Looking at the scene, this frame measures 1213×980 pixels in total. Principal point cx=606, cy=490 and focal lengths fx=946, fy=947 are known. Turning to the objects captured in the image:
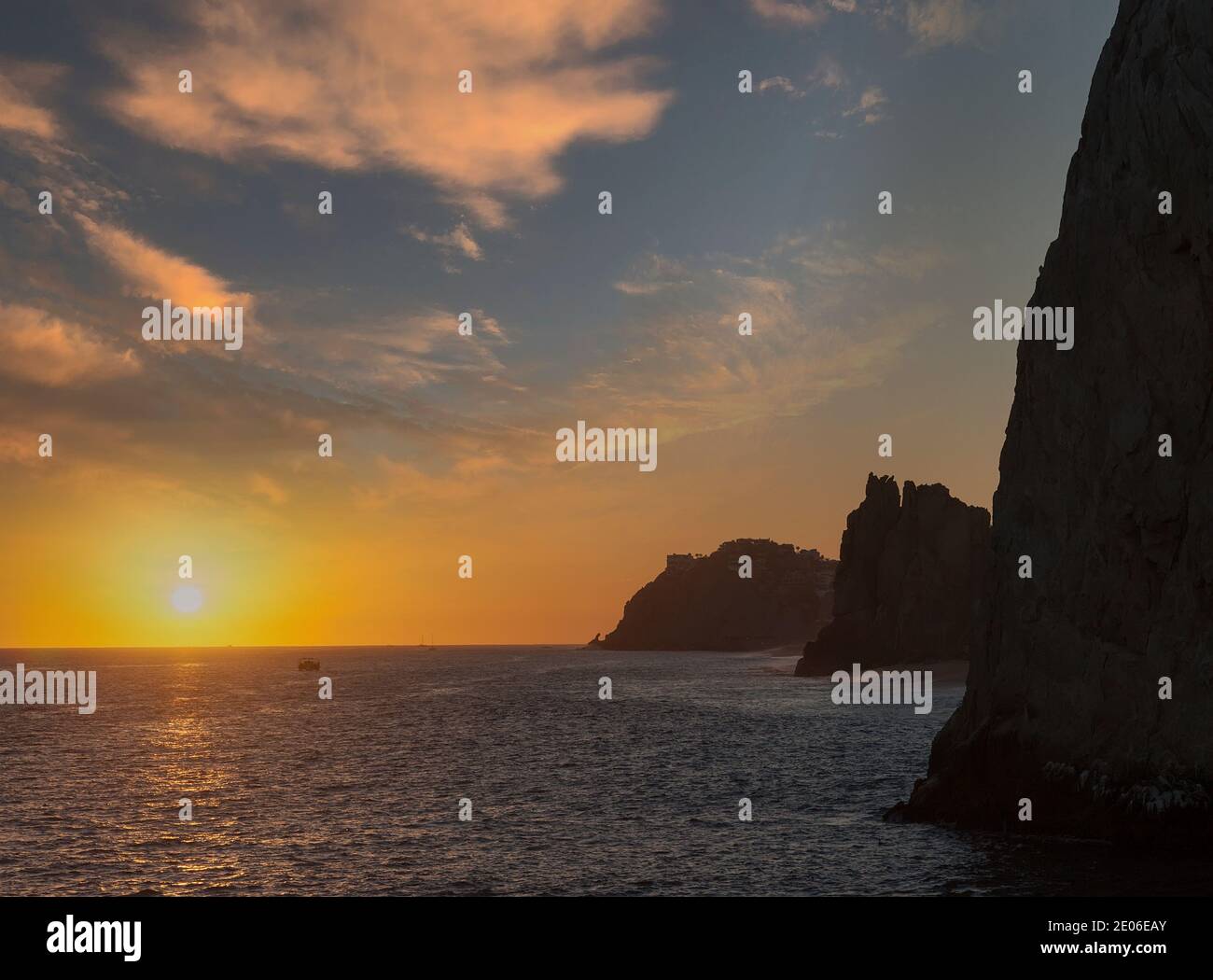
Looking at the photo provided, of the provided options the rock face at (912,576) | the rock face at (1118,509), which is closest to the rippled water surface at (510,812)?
the rock face at (1118,509)

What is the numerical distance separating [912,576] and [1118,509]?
4133 inches

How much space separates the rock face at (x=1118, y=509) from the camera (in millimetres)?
31125

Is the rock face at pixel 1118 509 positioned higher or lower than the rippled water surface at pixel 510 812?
higher

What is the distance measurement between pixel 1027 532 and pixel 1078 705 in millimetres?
7201

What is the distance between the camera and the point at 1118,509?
33906 millimetres

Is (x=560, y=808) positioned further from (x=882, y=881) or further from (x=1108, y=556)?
(x=1108, y=556)

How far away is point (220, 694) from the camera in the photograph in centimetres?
14488

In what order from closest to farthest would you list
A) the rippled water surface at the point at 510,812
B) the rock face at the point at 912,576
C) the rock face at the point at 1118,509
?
the rippled water surface at the point at 510,812, the rock face at the point at 1118,509, the rock face at the point at 912,576

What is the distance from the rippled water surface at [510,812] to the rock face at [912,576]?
40341mm

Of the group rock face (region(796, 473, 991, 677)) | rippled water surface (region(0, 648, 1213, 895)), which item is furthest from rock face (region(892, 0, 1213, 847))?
rock face (region(796, 473, 991, 677))

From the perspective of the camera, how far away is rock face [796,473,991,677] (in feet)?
437

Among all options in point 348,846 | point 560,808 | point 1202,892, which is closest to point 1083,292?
point 1202,892

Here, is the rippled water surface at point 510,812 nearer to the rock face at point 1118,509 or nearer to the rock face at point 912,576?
the rock face at point 1118,509

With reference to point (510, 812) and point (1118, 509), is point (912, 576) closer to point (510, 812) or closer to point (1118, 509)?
point (510, 812)
